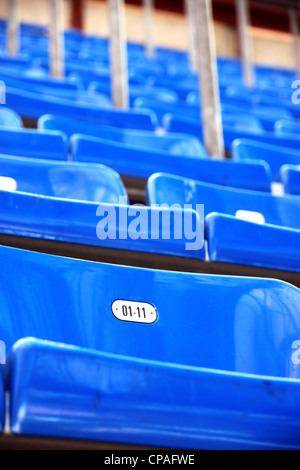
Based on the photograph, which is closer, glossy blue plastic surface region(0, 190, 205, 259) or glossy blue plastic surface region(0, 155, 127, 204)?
glossy blue plastic surface region(0, 190, 205, 259)

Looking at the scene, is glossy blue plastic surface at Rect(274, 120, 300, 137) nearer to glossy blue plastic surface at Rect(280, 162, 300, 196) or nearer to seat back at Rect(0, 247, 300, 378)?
glossy blue plastic surface at Rect(280, 162, 300, 196)

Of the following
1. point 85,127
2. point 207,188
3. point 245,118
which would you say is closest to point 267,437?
point 207,188

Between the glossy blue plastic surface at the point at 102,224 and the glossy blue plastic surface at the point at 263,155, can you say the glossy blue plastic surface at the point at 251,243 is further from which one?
the glossy blue plastic surface at the point at 263,155

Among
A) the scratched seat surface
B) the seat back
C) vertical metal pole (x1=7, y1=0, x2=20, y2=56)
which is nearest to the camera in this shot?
the scratched seat surface

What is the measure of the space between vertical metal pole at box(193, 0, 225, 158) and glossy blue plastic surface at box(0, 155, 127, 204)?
60 centimetres

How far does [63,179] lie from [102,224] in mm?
170

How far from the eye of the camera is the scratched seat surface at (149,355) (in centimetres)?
30

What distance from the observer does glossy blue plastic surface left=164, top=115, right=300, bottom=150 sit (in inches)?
55.1

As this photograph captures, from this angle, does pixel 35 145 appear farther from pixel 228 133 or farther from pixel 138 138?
pixel 228 133

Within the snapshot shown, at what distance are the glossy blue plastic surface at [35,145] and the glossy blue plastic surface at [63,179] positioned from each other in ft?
0.53

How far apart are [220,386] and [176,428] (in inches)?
1.1

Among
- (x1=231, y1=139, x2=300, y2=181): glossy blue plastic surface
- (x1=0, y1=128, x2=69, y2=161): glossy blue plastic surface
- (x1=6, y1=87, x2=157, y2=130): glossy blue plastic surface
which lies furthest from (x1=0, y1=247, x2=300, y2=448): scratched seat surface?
(x1=6, y1=87, x2=157, y2=130): glossy blue plastic surface

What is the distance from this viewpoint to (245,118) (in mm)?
1747

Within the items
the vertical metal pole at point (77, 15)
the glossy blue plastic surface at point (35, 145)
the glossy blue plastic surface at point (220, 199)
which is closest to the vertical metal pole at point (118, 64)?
the glossy blue plastic surface at point (35, 145)
